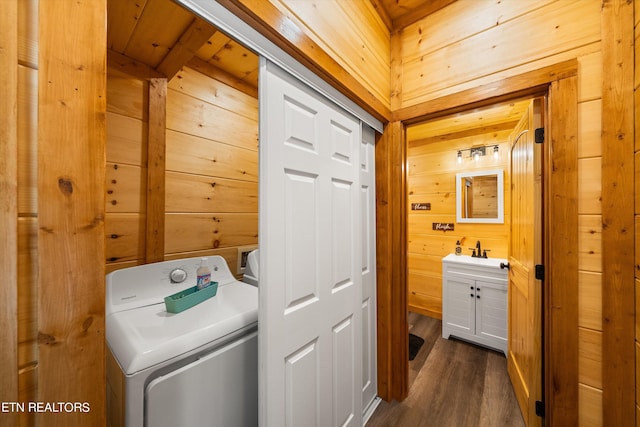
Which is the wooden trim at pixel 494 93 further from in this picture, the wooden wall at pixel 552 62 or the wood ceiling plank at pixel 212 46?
the wood ceiling plank at pixel 212 46

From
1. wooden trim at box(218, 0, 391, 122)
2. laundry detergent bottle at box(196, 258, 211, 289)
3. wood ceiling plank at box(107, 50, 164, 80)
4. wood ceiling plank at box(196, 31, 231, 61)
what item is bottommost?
laundry detergent bottle at box(196, 258, 211, 289)

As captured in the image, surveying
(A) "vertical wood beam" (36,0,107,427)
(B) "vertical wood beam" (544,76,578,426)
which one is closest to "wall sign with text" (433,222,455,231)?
(B) "vertical wood beam" (544,76,578,426)

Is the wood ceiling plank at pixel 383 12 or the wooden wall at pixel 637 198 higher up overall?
the wood ceiling plank at pixel 383 12

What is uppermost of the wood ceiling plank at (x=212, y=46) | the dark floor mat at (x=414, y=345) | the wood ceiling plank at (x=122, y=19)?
the wood ceiling plank at (x=212, y=46)

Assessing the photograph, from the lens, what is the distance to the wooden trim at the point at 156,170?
4.81 feet

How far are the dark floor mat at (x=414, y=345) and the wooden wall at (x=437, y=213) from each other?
0.66 metres

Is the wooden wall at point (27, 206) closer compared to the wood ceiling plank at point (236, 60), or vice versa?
the wooden wall at point (27, 206)

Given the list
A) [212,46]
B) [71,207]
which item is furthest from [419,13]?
[71,207]

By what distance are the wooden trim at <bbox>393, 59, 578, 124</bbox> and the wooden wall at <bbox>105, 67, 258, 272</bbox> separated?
4.23ft

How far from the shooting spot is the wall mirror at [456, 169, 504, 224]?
2785 mm

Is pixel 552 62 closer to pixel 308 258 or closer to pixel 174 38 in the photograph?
pixel 308 258

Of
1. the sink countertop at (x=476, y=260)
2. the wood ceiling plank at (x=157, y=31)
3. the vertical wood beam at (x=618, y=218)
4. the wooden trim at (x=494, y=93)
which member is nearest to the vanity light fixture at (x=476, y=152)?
the sink countertop at (x=476, y=260)

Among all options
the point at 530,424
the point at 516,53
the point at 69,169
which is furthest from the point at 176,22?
the point at 530,424

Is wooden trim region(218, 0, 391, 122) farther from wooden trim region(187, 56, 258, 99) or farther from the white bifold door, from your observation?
wooden trim region(187, 56, 258, 99)
